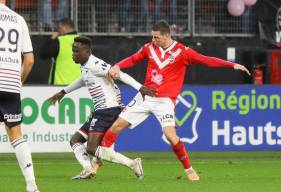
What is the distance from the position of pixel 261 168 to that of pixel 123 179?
2749 mm

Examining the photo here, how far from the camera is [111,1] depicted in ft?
73.5

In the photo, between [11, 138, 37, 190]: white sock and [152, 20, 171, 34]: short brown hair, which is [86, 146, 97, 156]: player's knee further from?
[11, 138, 37, 190]: white sock

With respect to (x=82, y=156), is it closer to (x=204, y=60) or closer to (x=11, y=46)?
(x=204, y=60)

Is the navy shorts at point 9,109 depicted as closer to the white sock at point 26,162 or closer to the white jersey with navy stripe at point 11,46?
the white jersey with navy stripe at point 11,46

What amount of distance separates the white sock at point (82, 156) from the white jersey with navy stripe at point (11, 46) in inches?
115

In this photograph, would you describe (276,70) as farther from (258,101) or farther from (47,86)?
(47,86)

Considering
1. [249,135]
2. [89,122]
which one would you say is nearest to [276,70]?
[249,135]

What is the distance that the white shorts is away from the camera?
13.5m

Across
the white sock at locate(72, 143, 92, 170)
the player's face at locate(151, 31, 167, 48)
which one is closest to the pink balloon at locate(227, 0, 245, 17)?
the player's face at locate(151, 31, 167, 48)

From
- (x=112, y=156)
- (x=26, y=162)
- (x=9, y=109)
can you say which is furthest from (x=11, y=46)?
(x=112, y=156)

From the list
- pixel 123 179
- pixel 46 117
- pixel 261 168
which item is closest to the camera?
pixel 123 179

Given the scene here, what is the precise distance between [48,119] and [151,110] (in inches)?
162

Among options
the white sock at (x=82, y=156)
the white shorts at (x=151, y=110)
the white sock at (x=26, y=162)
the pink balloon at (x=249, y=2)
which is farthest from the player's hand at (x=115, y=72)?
the pink balloon at (x=249, y=2)

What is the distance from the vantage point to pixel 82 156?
44.4 feet
